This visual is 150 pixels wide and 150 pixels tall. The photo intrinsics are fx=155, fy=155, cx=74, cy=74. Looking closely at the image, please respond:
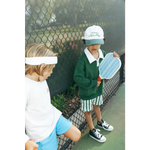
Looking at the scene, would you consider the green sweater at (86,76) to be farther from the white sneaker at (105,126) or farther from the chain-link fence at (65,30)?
the white sneaker at (105,126)

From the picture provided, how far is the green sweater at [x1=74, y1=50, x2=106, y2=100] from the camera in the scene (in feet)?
5.99

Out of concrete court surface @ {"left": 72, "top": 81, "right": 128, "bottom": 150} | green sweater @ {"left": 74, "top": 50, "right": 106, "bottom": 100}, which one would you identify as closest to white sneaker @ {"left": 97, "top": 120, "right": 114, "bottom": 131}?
concrete court surface @ {"left": 72, "top": 81, "right": 128, "bottom": 150}

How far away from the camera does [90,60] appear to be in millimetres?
1851

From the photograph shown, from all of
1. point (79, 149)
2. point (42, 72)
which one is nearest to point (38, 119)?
point (42, 72)

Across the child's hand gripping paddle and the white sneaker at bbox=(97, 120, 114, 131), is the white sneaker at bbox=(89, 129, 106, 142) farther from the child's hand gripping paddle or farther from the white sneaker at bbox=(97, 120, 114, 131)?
the child's hand gripping paddle

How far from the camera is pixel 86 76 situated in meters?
1.91

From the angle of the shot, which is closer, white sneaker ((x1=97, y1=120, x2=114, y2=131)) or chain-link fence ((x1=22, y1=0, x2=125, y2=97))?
chain-link fence ((x1=22, y1=0, x2=125, y2=97))

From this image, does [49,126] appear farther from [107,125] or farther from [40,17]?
[107,125]

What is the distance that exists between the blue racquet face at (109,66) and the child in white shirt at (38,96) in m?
0.82

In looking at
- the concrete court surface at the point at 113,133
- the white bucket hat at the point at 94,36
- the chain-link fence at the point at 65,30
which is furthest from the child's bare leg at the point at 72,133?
the white bucket hat at the point at 94,36

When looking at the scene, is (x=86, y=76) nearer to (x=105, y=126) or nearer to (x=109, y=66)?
(x=109, y=66)

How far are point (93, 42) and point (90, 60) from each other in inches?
8.7

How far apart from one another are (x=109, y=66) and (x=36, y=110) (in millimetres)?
1028

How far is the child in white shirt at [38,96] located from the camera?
3.65 feet
